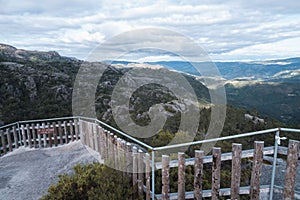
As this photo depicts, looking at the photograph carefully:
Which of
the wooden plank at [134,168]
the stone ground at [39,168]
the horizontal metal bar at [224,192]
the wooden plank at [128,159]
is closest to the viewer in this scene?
the horizontal metal bar at [224,192]

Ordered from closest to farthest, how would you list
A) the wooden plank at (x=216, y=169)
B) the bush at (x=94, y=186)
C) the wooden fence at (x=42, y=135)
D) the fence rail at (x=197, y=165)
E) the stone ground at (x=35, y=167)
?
the fence rail at (x=197, y=165)
the wooden plank at (x=216, y=169)
the bush at (x=94, y=186)
the stone ground at (x=35, y=167)
the wooden fence at (x=42, y=135)

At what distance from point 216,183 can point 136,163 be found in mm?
1327

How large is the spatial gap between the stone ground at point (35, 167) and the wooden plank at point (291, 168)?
444 cm

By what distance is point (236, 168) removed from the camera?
3.17m

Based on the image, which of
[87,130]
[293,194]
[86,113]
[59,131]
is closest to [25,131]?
[59,131]

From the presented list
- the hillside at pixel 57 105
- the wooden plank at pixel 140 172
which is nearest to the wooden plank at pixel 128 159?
the wooden plank at pixel 140 172

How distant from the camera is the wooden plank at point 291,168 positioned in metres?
2.94

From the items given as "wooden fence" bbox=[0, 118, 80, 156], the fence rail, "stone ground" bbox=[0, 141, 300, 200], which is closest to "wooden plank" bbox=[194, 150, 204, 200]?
the fence rail

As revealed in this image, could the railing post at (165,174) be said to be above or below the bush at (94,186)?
above

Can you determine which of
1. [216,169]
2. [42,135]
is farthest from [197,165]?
[42,135]

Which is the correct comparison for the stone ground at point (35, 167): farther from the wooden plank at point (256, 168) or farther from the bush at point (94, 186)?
the wooden plank at point (256, 168)

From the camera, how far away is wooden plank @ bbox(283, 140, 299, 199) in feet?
9.63

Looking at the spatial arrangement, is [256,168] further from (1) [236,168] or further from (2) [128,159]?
(2) [128,159]

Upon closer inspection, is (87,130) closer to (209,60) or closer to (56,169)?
(56,169)
